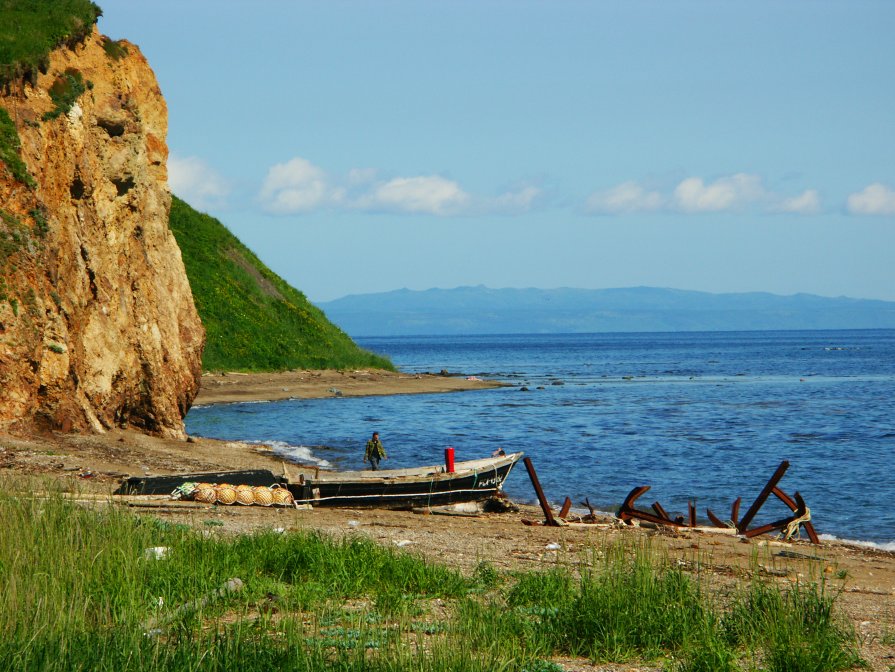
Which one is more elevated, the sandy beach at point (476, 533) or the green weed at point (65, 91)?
the green weed at point (65, 91)

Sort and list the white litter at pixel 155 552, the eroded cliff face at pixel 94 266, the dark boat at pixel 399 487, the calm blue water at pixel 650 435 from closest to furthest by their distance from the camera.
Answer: the white litter at pixel 155 552 < the dark boat at pixel 399 487 < the eroded cliff face at pixel 94 266 < the calm blue water at pixel 650 435

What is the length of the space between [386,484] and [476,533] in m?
4.19

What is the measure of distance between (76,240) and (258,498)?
11.3 metres

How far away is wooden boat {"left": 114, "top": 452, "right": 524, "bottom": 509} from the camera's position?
20.0 meters

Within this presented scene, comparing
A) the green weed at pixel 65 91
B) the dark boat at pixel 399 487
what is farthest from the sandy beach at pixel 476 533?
the green weed at pixel 65 91

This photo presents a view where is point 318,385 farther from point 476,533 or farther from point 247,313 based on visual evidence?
point 476,533

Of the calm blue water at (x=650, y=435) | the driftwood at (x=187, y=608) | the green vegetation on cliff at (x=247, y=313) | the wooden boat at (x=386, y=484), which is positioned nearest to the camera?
the driftwood at (x=187, y=608)

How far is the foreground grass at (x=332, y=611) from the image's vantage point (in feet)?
24.2

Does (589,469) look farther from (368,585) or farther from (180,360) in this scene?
(368,585)

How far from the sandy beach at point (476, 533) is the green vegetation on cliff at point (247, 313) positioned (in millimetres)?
41658

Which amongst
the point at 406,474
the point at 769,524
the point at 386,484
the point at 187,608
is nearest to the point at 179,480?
the point at 386,484

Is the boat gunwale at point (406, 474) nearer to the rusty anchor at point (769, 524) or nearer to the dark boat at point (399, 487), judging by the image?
the dark boat at point (399, 487)

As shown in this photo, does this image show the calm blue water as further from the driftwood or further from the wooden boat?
the driftwood

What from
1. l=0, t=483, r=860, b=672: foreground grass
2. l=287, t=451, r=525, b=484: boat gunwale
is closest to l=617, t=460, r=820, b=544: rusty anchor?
l=287, t=451, r=525, b=484: boat gunwale
